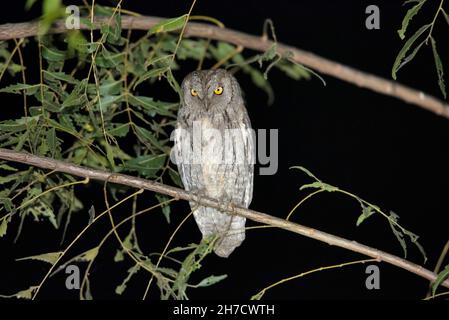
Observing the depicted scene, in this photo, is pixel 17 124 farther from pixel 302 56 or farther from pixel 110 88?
pixel 302 56

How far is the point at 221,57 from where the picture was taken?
1.95m

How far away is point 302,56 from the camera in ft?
4.86

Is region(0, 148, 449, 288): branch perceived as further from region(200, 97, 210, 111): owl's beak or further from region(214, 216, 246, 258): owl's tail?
region(214, 216, 246, 258): owl's tail

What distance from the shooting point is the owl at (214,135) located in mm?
2176

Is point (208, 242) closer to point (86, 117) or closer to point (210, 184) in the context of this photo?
point (86, 117)

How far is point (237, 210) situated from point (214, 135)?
0.81 metres

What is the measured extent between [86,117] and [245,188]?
95 cm

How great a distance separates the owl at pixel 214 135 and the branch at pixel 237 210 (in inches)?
28.7

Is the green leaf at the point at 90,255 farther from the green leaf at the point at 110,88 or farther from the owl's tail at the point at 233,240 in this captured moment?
the owl's tail at the point at 233,240

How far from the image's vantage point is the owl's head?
216 cm

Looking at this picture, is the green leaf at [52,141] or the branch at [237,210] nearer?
the branch at [237,210]

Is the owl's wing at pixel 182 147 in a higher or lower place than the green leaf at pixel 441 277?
higher

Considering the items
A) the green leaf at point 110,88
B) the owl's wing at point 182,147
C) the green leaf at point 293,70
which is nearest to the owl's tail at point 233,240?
the owl's wing at point 182,147

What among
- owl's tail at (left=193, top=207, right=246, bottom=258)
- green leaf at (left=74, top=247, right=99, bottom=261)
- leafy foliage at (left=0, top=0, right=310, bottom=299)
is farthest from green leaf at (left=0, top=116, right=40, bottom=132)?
owl's tail at (left=193, top=207, right=246, bottom=258)
